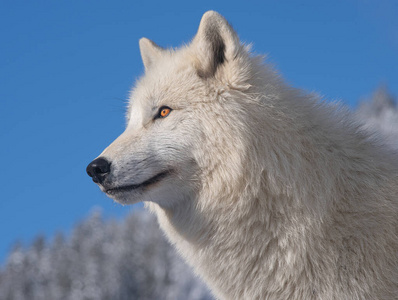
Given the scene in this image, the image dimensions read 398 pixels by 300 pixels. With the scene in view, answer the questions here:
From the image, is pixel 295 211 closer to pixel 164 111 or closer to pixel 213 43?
pixel 164 111

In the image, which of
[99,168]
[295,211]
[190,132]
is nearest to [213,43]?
[190,132]

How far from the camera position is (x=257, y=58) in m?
4.68

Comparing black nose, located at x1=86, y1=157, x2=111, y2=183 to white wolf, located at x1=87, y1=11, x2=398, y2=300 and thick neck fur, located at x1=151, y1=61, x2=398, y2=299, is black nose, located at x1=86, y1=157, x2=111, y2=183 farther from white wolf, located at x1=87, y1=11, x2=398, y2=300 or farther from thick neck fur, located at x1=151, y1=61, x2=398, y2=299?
thick neck fur, located at x1=151, y1=61, x2=398, y2=299

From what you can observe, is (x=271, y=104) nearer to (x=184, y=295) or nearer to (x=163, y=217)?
(x=163, y=217)

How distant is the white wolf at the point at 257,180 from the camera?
3924mm

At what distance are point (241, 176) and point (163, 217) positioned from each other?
40.6 inches

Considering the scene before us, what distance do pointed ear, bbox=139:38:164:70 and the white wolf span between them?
96 centimetres

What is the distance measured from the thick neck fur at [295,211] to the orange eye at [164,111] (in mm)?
546

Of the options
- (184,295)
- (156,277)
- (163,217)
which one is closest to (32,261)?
(156,277)

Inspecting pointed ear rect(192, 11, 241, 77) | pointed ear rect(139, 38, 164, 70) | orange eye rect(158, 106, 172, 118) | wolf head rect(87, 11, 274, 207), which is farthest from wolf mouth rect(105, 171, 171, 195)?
pointed ear rect(139, 38, 164, 70)

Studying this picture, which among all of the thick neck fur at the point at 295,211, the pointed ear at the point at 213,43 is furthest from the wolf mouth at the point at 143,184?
the pointed ear at the point at 213,43

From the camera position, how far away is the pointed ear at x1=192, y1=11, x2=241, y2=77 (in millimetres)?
4363

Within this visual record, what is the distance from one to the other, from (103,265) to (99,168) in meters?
60.6

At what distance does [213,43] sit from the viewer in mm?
4547
